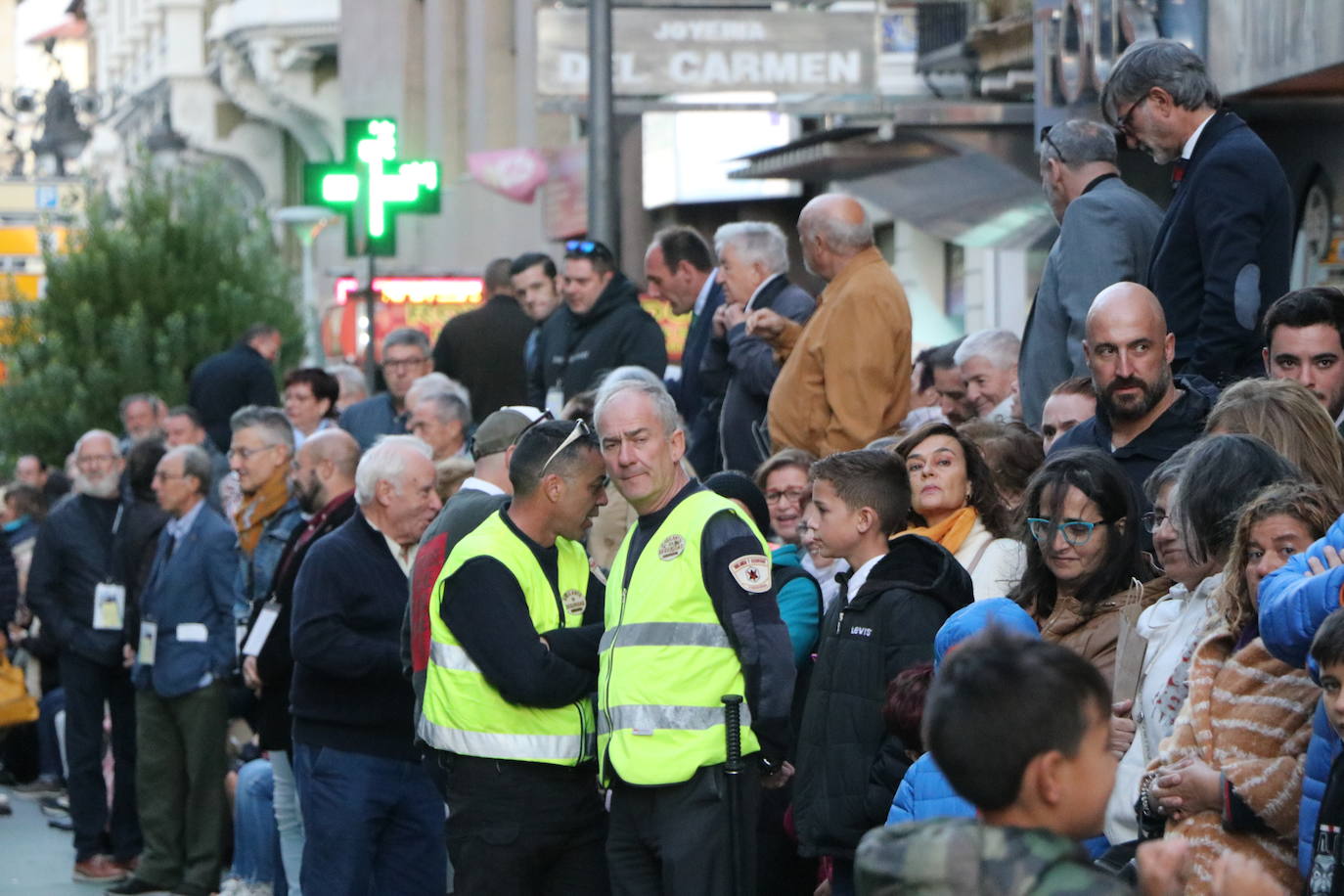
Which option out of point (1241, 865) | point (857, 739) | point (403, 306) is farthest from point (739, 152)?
point (1241, 865)

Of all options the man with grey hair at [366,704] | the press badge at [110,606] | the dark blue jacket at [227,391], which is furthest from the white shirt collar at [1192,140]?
the dark blue jacket at [227,391]

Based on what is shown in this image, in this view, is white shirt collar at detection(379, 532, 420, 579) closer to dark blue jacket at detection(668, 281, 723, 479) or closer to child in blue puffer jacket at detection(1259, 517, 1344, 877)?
dark blue jacket at detection(668, 281, 723, 479)

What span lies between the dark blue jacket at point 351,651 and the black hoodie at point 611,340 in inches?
106

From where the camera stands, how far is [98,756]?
1273cm

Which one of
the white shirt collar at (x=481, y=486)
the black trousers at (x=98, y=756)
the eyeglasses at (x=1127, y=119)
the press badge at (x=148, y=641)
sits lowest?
the black trousers at (x=98, y=756)

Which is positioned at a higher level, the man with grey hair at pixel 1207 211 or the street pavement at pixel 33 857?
the man with grey hair at pixel 1207 211

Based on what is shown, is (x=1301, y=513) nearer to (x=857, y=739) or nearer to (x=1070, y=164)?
(x=857, y=739)

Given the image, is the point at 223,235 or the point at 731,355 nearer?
the point at 731,355

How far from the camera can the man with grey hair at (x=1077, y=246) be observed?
25.2ft

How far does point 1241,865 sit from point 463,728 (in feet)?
11.1

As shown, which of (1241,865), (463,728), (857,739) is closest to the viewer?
(1241,865)

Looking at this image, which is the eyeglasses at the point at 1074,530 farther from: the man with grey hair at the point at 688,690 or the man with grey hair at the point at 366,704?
the man with grey hair at the point at 366,704

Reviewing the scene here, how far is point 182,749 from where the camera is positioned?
37.3ft

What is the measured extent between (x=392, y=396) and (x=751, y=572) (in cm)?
690
